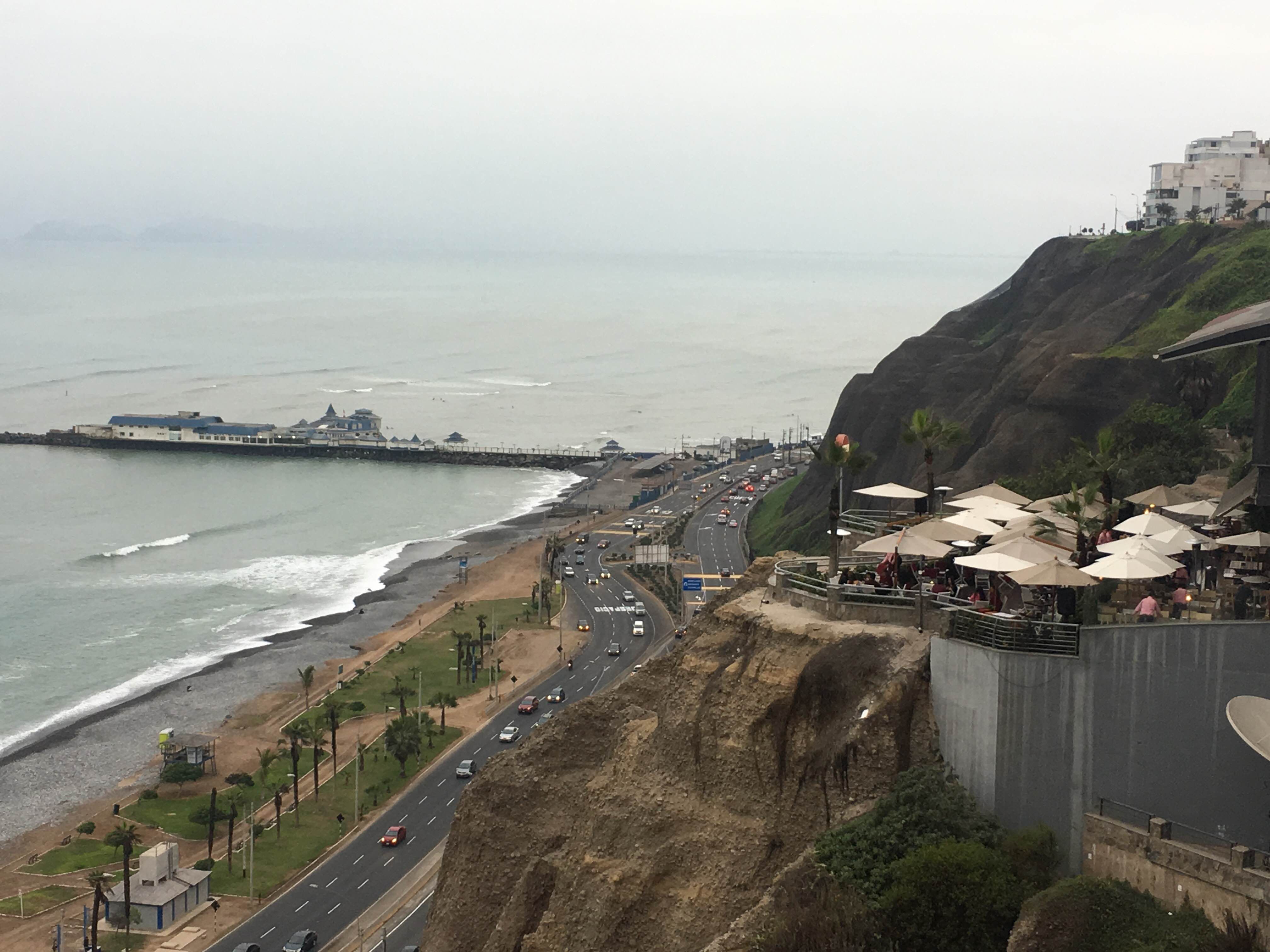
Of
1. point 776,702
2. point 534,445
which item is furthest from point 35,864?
point 534,445

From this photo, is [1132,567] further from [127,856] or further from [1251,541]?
[127,856]

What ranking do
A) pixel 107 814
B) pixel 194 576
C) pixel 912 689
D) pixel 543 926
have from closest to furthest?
pixel 912 689 → pixel 543 926 → pixel 107 814 → pixel 194 576

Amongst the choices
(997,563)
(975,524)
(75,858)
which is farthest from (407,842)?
(997,563)

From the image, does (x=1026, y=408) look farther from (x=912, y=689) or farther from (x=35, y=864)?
(x=912, y=689)

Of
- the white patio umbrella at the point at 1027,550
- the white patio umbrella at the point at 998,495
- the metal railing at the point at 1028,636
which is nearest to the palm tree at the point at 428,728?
the white patio umbrella at the point at 998,495

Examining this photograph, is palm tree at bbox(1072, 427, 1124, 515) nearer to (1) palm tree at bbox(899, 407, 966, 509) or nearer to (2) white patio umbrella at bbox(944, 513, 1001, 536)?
(2) white patio umbrella at bbox(944, 513, 1001, 536)

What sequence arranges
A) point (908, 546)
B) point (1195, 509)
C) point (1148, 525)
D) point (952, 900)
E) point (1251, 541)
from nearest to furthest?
point (952, 900) → point (1251, 541) → point (908, 546) → point (1148, 525) → point (1195, 509)
